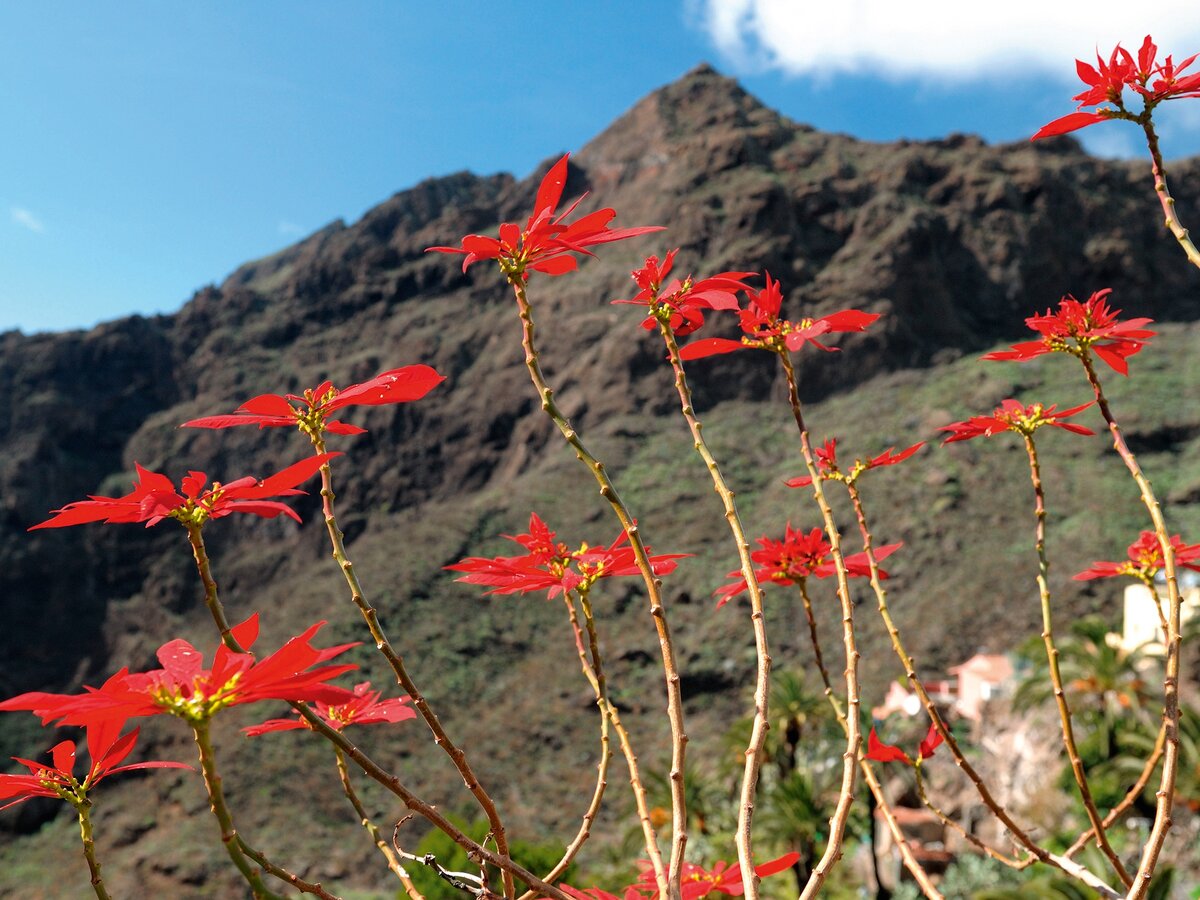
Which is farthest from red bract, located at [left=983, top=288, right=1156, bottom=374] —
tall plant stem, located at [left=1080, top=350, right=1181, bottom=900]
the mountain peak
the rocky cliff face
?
the mountain peak

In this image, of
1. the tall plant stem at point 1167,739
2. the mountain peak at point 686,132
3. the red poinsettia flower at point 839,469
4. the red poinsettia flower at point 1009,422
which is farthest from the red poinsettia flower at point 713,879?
the mountain peak at point 686,132

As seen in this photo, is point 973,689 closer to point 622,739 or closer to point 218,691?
point 622,739

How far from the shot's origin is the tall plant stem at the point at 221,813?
0.42m

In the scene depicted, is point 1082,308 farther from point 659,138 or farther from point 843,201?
point 659,138

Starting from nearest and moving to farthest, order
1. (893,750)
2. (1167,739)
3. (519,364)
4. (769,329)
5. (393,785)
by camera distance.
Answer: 1. (393,785)
2. (1167,739)
3. (769,329)
4. (893,750)
5. (519,364)

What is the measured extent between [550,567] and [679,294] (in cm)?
29

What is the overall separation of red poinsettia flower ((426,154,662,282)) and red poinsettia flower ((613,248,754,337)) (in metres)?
0.06

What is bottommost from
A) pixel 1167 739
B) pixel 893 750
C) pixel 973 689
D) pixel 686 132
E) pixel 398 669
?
pixel 973 689

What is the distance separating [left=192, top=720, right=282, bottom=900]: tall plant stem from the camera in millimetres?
422

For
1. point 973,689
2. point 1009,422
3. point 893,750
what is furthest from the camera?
point 973,689

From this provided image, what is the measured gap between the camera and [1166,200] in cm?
82

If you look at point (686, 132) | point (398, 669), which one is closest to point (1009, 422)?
point (398, 669)

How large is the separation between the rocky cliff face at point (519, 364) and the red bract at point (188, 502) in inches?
740

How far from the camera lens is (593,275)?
32656 millimetres
